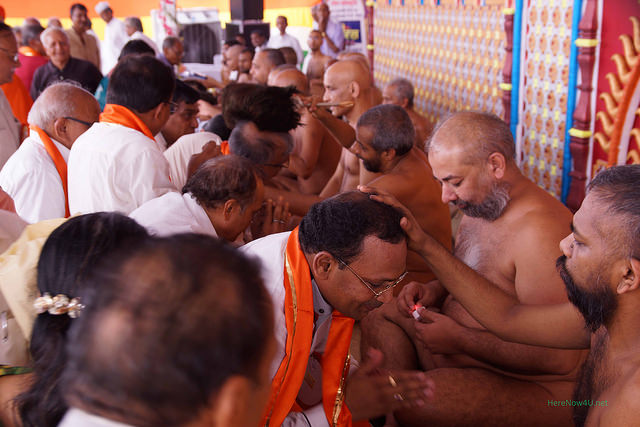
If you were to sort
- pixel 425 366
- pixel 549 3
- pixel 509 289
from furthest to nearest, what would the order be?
pixel 549 3
pixel 425 366
pixel 509 289

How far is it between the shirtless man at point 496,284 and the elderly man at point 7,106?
8.66ft

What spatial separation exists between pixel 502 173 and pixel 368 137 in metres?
1.04

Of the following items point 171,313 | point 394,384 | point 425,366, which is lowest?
point 425,366

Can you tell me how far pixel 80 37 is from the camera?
8719mm

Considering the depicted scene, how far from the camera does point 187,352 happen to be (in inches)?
32.1

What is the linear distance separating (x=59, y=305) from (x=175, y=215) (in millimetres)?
990

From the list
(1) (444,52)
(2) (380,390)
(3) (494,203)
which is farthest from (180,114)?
(1) (444,52)

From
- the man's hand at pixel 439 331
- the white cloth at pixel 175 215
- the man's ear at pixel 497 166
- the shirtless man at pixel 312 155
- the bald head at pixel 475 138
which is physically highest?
the bald head at pixel 475 138

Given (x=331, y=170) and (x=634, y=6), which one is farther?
(x=331, y=170)

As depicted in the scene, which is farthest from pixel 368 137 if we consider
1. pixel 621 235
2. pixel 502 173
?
pixel 621 235

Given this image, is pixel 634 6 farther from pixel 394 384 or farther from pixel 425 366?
pixel 394 384

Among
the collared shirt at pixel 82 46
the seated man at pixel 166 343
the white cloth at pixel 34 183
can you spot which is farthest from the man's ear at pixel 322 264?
the collared shirt at pixel 82 46

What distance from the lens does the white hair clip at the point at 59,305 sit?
127 centimetres

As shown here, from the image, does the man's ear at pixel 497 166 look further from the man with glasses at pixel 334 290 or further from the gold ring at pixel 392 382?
the gold ring at pixel 392 382
